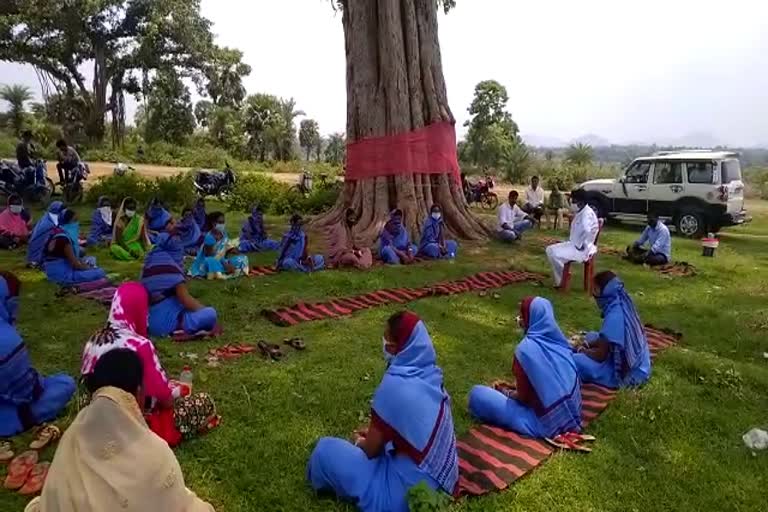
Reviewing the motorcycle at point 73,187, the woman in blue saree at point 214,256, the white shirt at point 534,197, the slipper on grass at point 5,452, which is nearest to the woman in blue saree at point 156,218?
the woman in blue saree at point 214,256

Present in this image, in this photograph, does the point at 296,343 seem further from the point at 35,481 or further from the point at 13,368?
the point at 35,481

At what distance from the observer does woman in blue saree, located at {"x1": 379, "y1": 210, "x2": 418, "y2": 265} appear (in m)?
9.86

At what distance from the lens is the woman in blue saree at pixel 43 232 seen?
7.98 m

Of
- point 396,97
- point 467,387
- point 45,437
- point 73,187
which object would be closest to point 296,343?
point 467,387

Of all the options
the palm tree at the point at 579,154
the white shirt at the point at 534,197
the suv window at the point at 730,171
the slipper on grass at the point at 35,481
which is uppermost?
the palm tree at the point at 579,154

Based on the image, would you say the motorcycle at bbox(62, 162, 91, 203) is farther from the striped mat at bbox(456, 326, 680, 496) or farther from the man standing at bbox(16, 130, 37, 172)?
the striped mat at bbox(456, 326, 680, 496)

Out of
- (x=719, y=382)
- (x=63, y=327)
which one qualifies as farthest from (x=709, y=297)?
(x=63, y=327)

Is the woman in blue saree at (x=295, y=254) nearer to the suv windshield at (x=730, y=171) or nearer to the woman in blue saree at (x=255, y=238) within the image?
the woman in blue saree at (x=255, y=238)

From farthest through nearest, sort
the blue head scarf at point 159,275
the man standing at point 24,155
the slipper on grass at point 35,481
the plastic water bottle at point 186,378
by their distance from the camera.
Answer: the man standing at point 24,155
the blue head scarf at point 159,275
the plastic water bottle at point 186,378
the slipper on grass at point 35,481

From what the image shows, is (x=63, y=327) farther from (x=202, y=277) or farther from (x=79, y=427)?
(x=79, y=427)

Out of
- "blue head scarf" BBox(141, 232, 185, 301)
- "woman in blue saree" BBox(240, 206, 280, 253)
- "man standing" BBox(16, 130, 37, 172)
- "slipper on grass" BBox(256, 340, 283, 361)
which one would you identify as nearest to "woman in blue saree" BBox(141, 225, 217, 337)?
"blue head scarf" BBox(141, 232, 185, 301)

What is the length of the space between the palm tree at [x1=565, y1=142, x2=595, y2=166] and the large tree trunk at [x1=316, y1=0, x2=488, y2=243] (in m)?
26.2

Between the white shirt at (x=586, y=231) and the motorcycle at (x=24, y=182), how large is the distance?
12143 millimetres

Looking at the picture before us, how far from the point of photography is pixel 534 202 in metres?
15.0
